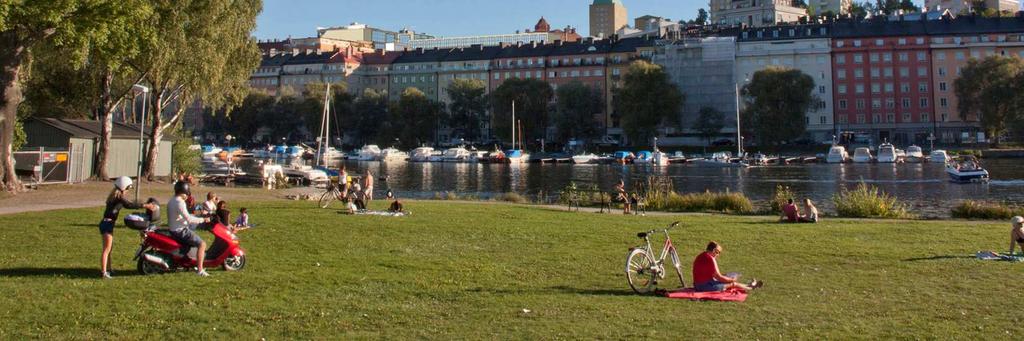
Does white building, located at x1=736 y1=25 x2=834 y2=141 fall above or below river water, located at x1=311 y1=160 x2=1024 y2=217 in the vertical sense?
above

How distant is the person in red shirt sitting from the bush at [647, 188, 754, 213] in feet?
62.9

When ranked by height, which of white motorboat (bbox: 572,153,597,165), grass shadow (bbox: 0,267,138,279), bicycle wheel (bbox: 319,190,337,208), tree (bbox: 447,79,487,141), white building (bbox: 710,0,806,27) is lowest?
grass shadow (bbox: 0,267,138,279)

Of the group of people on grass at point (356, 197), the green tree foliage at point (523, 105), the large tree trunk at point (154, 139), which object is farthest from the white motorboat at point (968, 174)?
the green tree foliage at point (523, 105)

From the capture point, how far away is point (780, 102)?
352ft

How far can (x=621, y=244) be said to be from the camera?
1817 cm

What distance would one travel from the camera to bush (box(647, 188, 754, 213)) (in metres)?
31.8

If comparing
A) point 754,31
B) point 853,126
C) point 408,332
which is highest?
point 754,31

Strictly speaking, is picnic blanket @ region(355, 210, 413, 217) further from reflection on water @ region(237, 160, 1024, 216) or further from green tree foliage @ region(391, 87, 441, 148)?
green tree foliage @ region(391, 87, 441, 148)

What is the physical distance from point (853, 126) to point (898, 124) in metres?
6.14

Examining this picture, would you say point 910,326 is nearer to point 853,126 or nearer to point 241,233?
point 241,233

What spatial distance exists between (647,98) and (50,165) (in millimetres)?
87328

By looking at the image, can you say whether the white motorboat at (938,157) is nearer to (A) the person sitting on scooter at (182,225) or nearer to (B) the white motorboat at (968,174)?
(B) the white motorboat at (968,174)

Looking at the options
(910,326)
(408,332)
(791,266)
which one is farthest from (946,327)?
(408,332)

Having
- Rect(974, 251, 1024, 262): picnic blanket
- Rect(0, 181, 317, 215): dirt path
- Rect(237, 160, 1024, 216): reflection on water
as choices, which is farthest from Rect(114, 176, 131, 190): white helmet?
Rect(237, 160, 1024, 216): reflection on water
